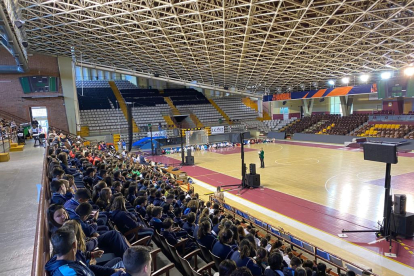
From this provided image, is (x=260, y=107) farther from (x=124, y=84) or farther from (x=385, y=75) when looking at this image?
(x=124, y=84)

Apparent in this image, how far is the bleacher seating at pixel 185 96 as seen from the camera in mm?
42241

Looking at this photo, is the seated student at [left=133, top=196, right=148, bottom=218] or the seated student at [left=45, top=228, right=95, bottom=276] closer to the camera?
the seated student at [left=45, top=228, right=95, bottom=276]

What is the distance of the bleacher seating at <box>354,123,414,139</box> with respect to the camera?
26531mm

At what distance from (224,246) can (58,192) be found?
297 cm

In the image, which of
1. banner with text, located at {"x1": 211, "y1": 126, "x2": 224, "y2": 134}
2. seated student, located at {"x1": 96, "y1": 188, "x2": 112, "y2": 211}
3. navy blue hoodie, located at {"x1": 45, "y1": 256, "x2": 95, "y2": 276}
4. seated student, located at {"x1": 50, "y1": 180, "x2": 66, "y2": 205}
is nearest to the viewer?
navy blue hoodie, located at {"x1": 45, "y1": 256, "x2": 95, "y2": 276}

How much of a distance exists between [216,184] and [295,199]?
495cm

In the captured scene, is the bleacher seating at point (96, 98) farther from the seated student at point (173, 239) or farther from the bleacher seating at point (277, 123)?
the seated student at point (173, 239)

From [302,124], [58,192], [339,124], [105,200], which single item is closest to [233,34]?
[339,124]

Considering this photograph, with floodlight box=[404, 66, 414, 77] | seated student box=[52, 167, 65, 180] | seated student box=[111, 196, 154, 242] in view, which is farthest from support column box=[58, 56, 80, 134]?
floodlight box=[404, 66, 414, 77]

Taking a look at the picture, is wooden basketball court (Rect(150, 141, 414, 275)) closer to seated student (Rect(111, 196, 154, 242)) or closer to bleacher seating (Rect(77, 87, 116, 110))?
seated student (Rect(111, 196, 154, 242))

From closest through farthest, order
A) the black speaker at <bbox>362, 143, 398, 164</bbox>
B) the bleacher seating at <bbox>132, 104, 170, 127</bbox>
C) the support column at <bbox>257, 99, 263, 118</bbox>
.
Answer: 1. the black speaker at <bbox>362, 143, 398, 164</bbox>
2. the bleacher seating at <bbox>132, 104, 170, 127</bbox>
3. the support column at <bbox>257, 99, 263, 118</bbox>

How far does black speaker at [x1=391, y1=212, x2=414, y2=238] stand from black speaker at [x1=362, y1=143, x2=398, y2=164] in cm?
190

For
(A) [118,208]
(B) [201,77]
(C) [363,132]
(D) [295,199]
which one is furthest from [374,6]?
(B) [201,77]

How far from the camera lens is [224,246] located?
4504mm
